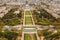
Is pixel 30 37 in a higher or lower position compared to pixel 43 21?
higher

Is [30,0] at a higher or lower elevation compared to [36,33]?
lower

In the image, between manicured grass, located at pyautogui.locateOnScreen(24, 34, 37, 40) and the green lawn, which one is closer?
manicured grass, located at pyautogui.locateOnScreen(24, 34, 37, 40)

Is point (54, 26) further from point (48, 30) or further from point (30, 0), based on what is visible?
point (30, 0)

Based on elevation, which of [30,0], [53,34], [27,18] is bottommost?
[30,0]

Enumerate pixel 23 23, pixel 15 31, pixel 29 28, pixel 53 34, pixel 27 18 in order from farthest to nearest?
pixel 27 18, pixel 23 23, pixel 29 28, pixel 15 31, pixel 53 34

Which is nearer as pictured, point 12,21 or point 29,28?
point 29,28

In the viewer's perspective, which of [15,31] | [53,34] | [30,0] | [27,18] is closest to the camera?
[53,34]

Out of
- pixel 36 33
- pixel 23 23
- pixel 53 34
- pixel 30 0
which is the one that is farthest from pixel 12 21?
pixel 30 0

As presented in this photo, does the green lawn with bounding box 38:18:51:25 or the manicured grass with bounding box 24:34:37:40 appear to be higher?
the manicured grass with bounding box 24:34:37:40

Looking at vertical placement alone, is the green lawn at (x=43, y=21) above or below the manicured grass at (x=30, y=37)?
below

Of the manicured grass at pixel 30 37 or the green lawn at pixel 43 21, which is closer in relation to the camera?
the manicured grass at pixel 30 37

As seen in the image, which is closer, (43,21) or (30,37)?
(30,37)
